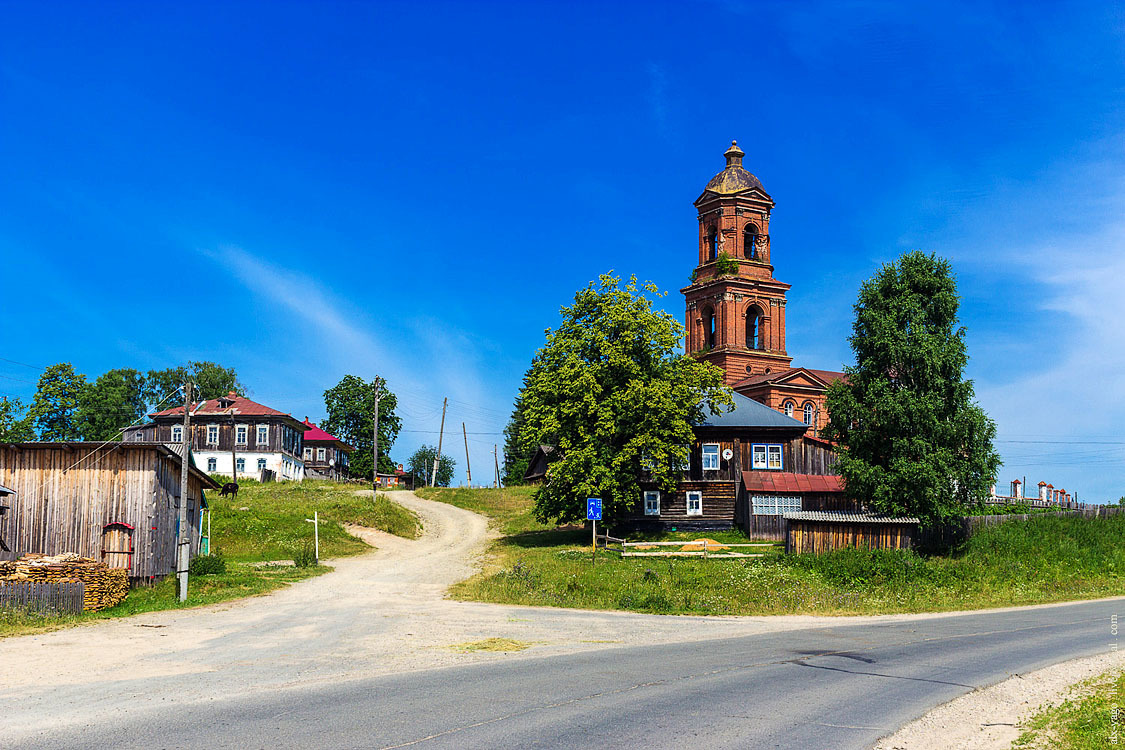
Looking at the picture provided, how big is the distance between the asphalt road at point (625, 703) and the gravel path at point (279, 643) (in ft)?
2.66

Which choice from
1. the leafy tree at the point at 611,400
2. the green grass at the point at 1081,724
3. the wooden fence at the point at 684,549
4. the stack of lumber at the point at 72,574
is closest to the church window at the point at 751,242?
the leafy tree at the point at 611,400

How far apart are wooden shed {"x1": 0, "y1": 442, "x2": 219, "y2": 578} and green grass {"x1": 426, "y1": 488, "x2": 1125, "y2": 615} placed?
11.0 meters

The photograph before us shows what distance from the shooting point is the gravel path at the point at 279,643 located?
13.8m

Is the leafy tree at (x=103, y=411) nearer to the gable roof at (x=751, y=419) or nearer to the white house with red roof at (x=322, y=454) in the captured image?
the white house with red roof at (x=322, y=454)

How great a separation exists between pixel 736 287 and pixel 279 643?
66.4 meters

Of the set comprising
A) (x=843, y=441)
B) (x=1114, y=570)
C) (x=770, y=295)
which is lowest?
(x=1114, y=570)

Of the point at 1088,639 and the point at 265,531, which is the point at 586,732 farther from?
the point at 265,531

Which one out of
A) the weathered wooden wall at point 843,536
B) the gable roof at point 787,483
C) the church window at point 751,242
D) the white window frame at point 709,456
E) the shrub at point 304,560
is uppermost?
the church window at point 751,242

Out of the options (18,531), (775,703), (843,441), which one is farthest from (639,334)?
(775,703)

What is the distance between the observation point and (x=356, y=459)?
355ft

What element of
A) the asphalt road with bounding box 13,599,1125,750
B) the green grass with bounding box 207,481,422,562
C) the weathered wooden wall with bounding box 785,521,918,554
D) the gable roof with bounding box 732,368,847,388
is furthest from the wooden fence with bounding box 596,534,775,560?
the gable roof with bounding box 732,368,847,388

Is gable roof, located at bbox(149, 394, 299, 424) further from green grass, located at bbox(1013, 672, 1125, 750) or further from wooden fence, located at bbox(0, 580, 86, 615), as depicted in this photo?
green grass, located at bbox(1013, 672, 1125, 750)

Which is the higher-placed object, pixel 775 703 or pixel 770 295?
pixel 770 295

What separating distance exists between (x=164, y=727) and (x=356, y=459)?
98779mm
